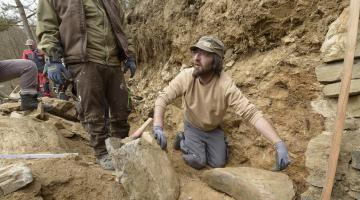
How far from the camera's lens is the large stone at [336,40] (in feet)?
9.74

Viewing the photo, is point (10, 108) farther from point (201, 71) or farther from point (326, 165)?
point (326, 165)

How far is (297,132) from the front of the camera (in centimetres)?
337

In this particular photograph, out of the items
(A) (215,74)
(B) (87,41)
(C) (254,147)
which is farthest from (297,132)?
(B) (87,41)

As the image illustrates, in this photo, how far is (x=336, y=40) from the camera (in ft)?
10.1

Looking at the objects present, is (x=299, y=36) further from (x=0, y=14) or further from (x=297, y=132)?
(x=0, y=14)

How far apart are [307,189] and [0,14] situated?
12.0m

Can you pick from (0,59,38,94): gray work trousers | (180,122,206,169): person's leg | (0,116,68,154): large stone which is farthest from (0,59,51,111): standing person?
(180,122,206,169): person's leg

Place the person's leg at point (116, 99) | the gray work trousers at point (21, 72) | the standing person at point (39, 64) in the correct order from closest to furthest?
the person's leg at point (116, 99) → the gray work trousers at point (21, 72) → the standing person at point (39, 64)

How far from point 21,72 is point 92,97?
1604 mm

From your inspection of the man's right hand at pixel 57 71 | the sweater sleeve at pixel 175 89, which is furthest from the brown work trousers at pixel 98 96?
the sweater sleeve at pixel 175 89

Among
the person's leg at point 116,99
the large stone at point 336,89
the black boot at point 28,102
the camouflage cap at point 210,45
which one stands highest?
the camouflage cap at point 210,45

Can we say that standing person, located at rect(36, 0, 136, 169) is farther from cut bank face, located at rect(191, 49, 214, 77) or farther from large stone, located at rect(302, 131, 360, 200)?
large stone, located at rect(302, 131, 360, 200)

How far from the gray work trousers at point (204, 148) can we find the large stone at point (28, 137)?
1.49m

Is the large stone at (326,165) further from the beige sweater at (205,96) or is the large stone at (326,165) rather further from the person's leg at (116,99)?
the person's leg at (116,99)
